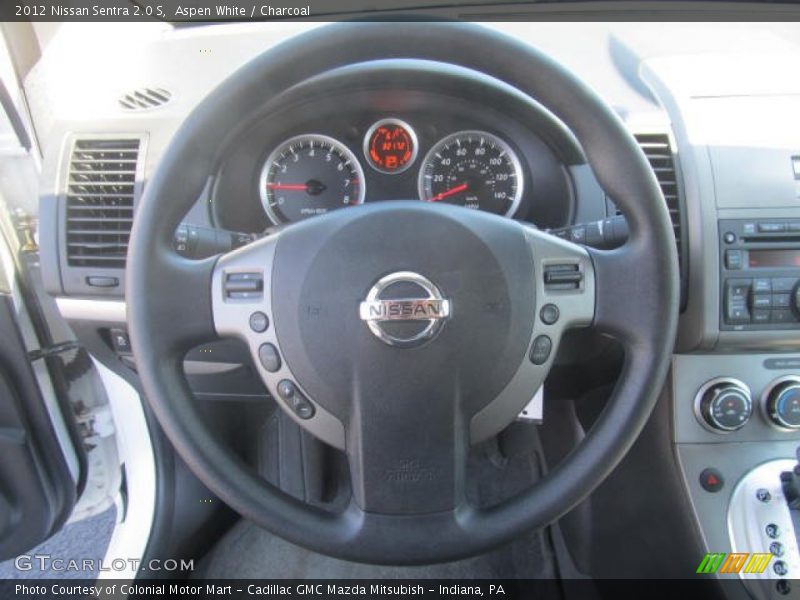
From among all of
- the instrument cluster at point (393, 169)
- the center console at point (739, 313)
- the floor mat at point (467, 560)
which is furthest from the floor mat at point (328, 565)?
the instrument cluster at point (393, 169)

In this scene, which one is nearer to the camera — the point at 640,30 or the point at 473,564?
the point at 640,30

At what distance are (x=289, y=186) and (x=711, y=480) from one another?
1034mm

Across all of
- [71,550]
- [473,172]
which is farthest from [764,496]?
[71,550]

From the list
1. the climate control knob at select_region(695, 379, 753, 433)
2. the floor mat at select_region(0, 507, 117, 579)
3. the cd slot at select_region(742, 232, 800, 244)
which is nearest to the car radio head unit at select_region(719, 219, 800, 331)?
the cd slot at select_region(742, 232, 800, 244)

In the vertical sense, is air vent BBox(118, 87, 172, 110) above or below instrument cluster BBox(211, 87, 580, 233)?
above

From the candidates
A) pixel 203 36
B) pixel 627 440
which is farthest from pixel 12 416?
pixel 627 440

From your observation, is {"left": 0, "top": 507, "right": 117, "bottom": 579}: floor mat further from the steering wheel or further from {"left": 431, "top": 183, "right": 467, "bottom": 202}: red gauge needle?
{"left": 431, "top": 183, "right": 467, "bottom": 202}: red gauge needle

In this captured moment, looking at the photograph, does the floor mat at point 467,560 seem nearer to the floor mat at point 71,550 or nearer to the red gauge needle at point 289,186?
the floor mat at point 71,550

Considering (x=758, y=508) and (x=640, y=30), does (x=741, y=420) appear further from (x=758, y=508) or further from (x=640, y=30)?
(x=640, y=30)

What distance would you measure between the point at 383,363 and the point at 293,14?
933mm

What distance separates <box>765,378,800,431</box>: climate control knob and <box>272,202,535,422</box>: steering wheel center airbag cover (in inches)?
26.4

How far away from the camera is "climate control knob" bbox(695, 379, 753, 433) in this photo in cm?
124

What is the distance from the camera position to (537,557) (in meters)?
1.71

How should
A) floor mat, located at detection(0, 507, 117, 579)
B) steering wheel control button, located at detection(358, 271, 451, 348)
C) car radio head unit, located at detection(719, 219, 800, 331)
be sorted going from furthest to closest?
floor mat, located at detection(0, 507, 117, 579) → car radio head unit, located at detection(719, 219, 800, 331) → steering wheel control button, located at detection(358, 271, 451, 348)
